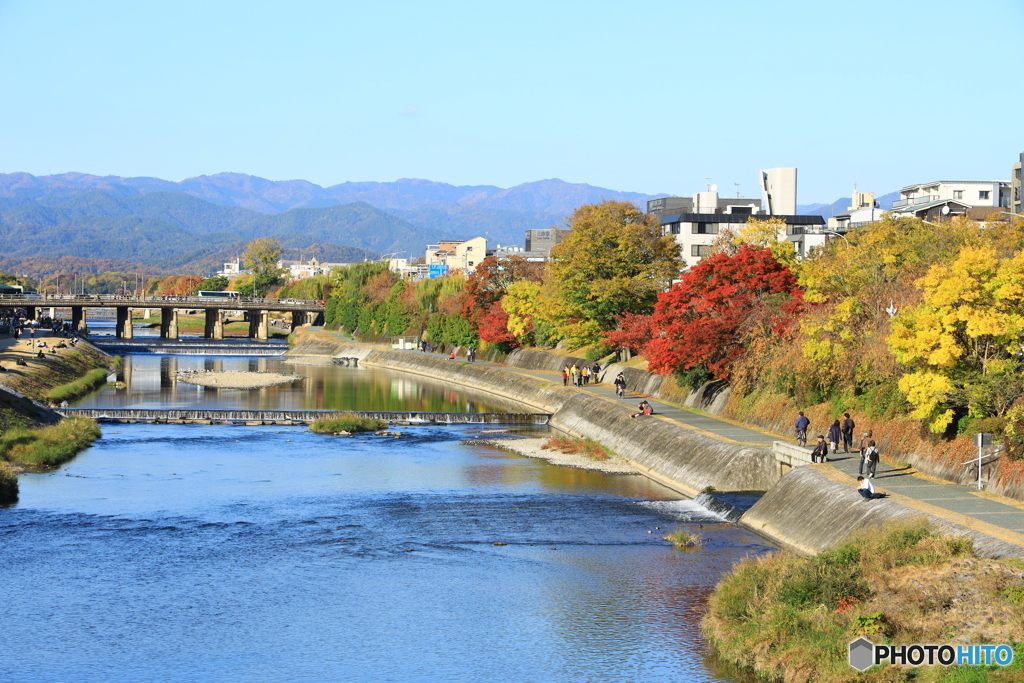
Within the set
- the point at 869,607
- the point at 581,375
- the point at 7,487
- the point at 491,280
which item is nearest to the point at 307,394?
the point at 581,375

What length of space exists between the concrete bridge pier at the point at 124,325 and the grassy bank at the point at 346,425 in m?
112

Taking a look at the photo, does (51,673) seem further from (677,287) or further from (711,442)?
(677,287)

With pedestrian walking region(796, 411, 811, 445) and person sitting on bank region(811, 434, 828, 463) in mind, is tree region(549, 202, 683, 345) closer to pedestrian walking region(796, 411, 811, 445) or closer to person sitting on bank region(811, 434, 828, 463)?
pedestrian walking region(796, 411, 811, 445)

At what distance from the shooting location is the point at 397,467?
5638 centimetres

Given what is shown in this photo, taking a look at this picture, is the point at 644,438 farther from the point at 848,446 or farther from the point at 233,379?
the point at 233,379

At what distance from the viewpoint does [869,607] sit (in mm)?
25906

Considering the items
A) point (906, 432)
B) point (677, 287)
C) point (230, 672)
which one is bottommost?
point (230, 672)

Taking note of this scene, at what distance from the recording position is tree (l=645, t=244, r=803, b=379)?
6209cm

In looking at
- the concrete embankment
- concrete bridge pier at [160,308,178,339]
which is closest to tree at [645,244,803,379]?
the concrete embankment

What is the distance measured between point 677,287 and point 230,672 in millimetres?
46841

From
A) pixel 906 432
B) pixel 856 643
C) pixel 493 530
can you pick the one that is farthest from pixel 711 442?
pixel 856 643

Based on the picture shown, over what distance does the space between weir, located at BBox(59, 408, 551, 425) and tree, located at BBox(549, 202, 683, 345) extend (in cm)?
1439

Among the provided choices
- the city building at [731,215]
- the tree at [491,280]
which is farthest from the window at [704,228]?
the tree at [491,280]

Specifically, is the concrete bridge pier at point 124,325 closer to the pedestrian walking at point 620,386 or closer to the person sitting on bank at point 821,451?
the pedestrian walking at point 620,386
